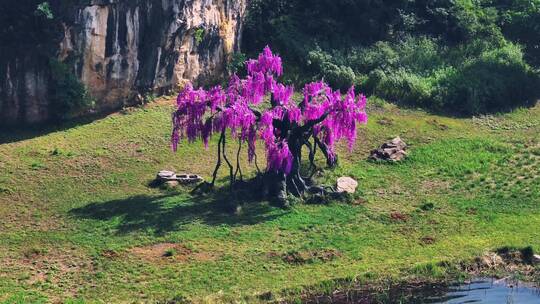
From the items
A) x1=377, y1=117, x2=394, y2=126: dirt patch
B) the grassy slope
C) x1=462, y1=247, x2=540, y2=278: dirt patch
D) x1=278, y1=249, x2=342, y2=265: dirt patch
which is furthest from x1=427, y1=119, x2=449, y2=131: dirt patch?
x1=278, y1=249, x2=342, y2=265: dirt patch

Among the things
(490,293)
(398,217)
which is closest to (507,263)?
(490,293)

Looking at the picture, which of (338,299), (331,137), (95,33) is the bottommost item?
(338,299)

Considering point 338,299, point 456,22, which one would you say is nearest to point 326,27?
point 456,22

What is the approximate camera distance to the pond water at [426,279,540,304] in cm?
3519

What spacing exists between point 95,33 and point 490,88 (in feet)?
76.1

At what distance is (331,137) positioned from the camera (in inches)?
1768

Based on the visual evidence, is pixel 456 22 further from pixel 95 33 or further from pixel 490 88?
pixel 95 33

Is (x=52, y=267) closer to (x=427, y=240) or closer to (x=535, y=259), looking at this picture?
(x=427, y=240)

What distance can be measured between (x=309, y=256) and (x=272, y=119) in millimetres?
7511

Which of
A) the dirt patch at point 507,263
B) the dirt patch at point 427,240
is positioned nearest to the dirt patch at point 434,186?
the dirt patch at point 427,240

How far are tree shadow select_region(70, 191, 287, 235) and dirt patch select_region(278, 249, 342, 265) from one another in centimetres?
331

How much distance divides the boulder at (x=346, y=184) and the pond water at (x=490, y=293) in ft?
28.7

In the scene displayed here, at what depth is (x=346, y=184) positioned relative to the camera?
4462cm

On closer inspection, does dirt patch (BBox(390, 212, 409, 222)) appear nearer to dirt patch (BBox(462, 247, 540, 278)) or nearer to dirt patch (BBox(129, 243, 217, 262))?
dirt patch (BBox(462, 247, 540, 278))
